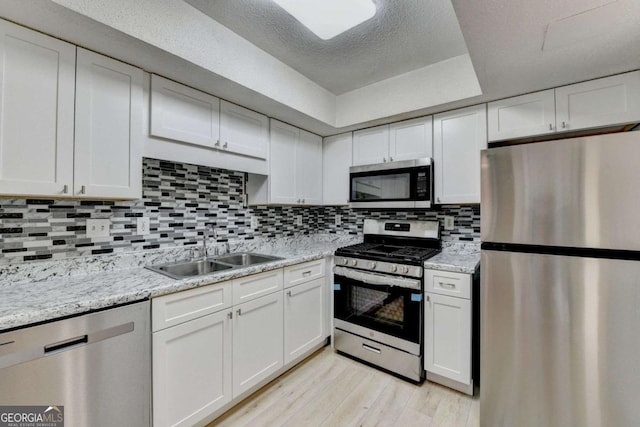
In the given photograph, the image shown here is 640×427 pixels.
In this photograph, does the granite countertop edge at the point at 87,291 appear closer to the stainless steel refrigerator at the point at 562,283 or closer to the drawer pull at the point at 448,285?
the drawer pull at the point at 448,285

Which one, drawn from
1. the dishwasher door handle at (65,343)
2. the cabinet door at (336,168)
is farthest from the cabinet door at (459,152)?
the dishwasher door handle at (65,343)

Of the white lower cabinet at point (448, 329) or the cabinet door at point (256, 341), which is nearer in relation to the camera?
the cabinet door at point (256, 341)

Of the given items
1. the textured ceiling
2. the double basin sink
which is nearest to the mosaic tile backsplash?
the double basin sink

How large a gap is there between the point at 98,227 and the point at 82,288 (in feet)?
1.59

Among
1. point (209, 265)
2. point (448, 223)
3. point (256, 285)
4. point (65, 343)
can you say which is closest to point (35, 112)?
point (65, 343)

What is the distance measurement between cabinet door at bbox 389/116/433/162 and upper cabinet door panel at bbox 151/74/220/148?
1545 mm

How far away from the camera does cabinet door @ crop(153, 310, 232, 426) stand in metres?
1.39

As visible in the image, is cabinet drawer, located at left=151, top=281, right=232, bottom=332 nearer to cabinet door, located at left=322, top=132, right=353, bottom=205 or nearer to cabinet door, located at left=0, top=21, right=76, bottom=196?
cabinet door, located at left=0, top=21, right=76, bottom=196

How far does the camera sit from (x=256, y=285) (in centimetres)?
185

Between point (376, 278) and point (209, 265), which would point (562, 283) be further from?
point (209, 265)

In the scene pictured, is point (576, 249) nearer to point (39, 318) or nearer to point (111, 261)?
point (39, 318)

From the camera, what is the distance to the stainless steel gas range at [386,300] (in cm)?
203

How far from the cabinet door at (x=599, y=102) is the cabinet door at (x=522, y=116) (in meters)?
0.05

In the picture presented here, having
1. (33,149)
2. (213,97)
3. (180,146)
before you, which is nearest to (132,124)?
(180,146)
